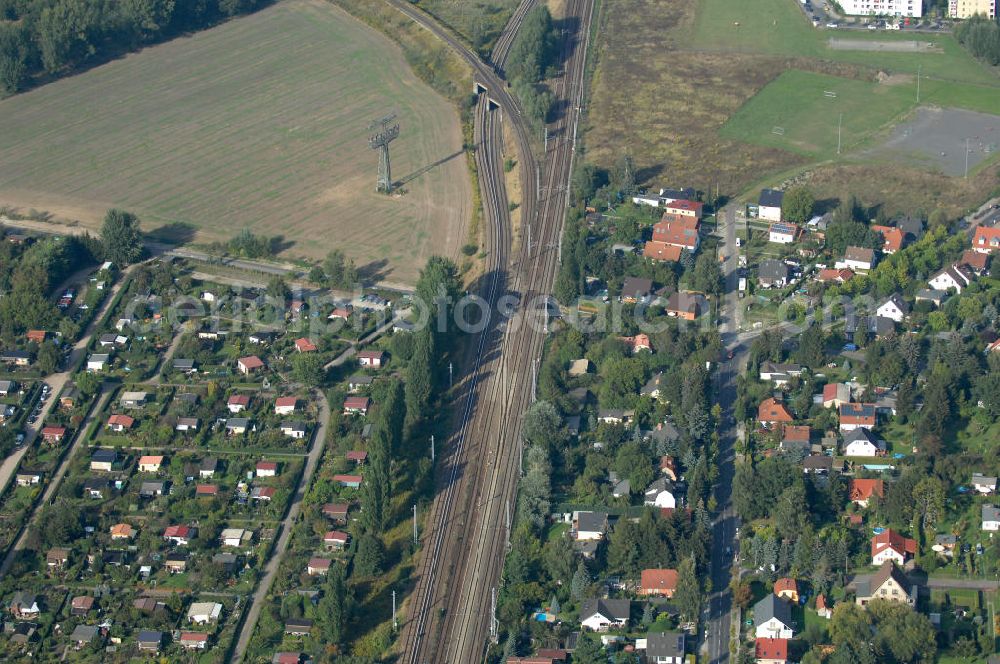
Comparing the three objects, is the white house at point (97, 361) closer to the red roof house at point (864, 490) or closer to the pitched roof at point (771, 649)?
the pitched roof at point (771, 649)

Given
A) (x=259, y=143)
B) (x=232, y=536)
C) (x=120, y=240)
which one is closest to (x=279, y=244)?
(x=120, y=240)

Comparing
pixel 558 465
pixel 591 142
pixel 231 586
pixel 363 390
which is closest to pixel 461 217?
pixel 591 142

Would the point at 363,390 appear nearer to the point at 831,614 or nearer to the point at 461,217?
the point at 461,217

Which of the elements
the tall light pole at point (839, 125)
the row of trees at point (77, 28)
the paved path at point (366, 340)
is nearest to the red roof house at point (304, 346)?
the paved path at point (366, 340)

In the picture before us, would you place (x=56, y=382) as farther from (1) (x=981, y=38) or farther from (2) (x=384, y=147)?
(1) (x=981, y=38)

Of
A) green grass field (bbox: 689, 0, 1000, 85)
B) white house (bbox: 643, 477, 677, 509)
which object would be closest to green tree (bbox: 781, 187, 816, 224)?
green grass field (bbox: 689, 0, 1000, 85)

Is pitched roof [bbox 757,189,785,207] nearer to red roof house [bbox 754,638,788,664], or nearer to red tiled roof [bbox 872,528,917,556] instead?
red tiled roof [bbox 872,528,917,556]
